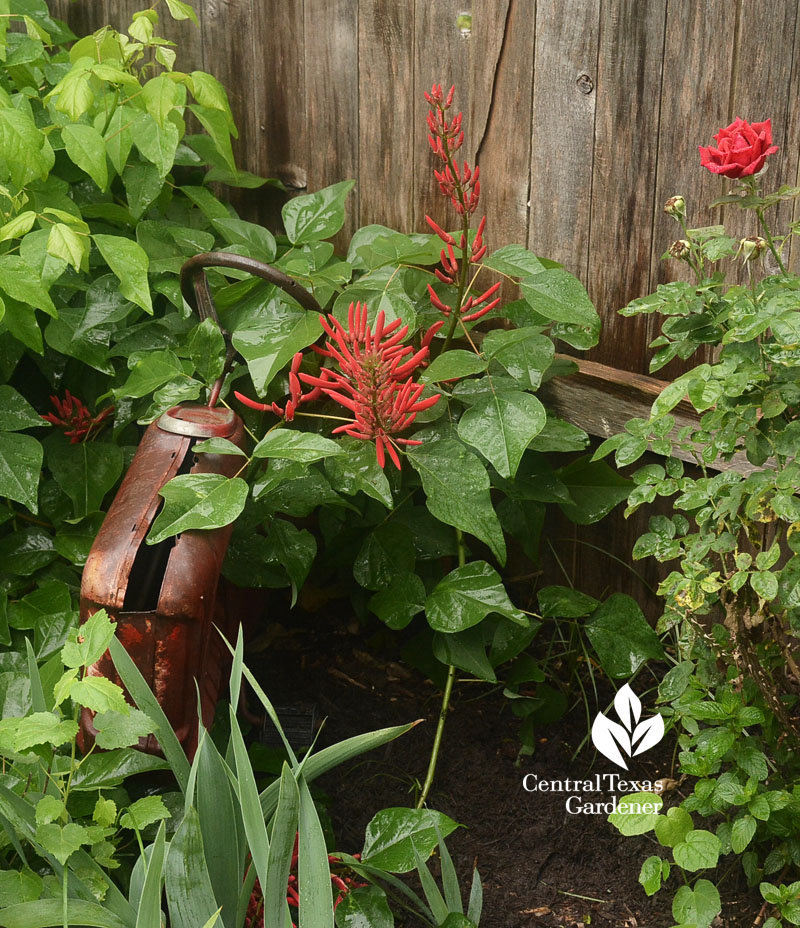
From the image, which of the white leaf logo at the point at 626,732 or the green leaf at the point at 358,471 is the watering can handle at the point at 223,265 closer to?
the green leaf at the point at 358,471

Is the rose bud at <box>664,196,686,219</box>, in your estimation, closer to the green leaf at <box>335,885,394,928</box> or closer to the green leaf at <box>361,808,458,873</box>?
the green leaf at <box>361,808,458,873</box>

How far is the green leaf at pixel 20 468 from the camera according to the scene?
1.75 meters

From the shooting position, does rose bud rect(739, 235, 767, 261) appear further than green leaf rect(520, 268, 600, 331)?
No

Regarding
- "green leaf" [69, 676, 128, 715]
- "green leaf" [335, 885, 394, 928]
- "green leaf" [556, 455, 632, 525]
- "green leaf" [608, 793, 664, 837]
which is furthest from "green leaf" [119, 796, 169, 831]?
"green leaf" [556, 455, 632, 525]

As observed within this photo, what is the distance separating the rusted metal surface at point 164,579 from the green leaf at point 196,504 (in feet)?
0.20

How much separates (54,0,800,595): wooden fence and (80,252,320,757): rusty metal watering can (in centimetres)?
69

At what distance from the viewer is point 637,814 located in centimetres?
136

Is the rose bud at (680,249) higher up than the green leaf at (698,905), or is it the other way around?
the rose bud at (680,249)

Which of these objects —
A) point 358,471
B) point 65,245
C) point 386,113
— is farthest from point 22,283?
point 386,113

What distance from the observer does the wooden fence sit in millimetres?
1634

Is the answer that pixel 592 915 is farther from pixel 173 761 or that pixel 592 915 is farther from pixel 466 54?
pixel 466 54

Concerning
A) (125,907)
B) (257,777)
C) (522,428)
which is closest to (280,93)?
(522,428)

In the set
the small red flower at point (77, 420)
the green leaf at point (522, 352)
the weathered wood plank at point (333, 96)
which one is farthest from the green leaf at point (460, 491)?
the weathered wood plank at point (333, 96)

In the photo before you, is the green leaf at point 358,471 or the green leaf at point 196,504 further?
the green leaf at point 358,471
